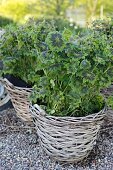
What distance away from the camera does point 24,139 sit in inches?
89.9

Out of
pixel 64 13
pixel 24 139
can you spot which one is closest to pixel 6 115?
pixel 24 139

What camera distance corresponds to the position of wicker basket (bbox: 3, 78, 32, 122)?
219 cm

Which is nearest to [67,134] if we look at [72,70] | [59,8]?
[72,70]

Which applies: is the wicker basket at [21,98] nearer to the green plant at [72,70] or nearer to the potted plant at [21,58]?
the potted plant at [21,58]

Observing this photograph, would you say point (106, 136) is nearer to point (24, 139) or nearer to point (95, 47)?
point (24, 139)

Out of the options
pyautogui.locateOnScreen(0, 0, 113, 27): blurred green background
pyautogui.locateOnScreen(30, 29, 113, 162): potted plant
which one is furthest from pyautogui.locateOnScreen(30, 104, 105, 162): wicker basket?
pyautogui.locateOnScreen(0, 0, 113, 27): blurred green background

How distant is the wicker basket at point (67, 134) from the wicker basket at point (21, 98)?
0.28 m

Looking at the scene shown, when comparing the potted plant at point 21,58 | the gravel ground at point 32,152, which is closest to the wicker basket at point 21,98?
the potted plant at point 21,58

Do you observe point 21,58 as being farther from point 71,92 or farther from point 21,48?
point 71,92

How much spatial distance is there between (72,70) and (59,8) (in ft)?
24.5

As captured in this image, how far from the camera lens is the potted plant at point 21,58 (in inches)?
83.6

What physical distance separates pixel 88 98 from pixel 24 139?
0.61 m

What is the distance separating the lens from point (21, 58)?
2221 mm

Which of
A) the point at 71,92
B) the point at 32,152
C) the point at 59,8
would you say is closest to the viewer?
the point at 71,92
